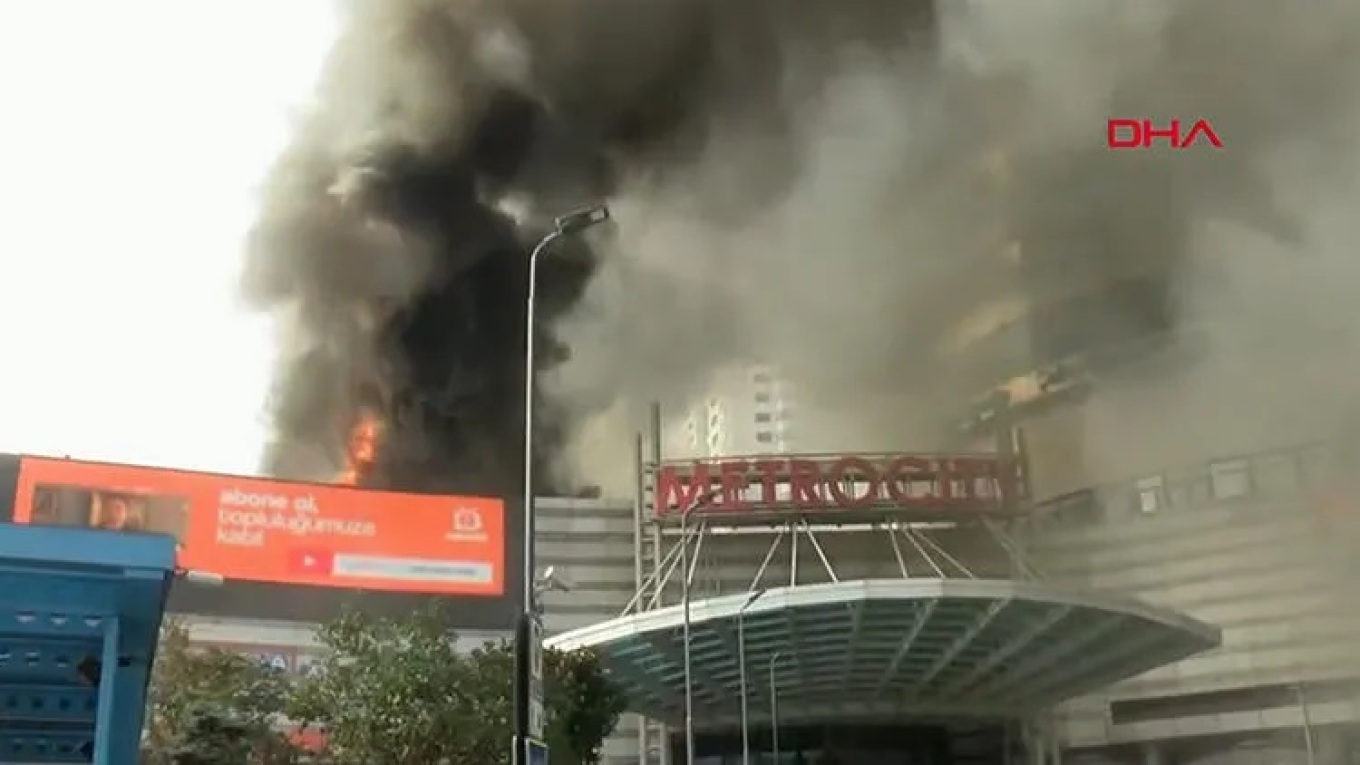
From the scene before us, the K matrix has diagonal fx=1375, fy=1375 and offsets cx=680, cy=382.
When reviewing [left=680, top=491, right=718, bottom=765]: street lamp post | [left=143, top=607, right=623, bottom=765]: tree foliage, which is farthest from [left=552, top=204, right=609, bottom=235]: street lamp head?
[left=680, top=491, right=718, bottom=765]: street lamp post

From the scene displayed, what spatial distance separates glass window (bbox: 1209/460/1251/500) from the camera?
2603 cm

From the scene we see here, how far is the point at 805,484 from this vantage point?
4944 cm

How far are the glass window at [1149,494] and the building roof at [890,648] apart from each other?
2469mm

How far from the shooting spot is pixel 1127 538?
123 ft

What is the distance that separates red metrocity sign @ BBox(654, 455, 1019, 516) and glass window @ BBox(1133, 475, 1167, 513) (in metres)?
9.81

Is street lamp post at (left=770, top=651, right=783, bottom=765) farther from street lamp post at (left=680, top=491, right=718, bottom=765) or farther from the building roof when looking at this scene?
street lamp post at (left=680, top=491, right=718, bottom=765)

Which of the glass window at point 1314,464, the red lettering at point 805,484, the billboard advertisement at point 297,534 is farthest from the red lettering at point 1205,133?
the billboard advertisement at point 297,534

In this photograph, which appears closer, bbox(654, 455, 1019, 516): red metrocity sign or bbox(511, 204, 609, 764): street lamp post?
bbox(511, 204, 609, 764): street lamp post

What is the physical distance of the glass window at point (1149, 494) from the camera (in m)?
33.6

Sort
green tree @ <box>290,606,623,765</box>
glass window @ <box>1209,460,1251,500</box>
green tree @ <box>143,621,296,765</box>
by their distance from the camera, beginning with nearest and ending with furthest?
1. green tree @ <box>290,606,623,765</box>
2. green tree @ <box>143,621,296,765</box>
3. glass window @ <box>1209,460,1251,500</box>

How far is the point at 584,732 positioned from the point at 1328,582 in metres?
14.1

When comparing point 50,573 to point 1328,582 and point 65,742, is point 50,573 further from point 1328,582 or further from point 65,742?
point 1328,582

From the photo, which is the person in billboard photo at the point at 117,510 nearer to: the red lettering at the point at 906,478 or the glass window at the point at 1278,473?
the red lettering at the point at 906,478

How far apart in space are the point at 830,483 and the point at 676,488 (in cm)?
568
